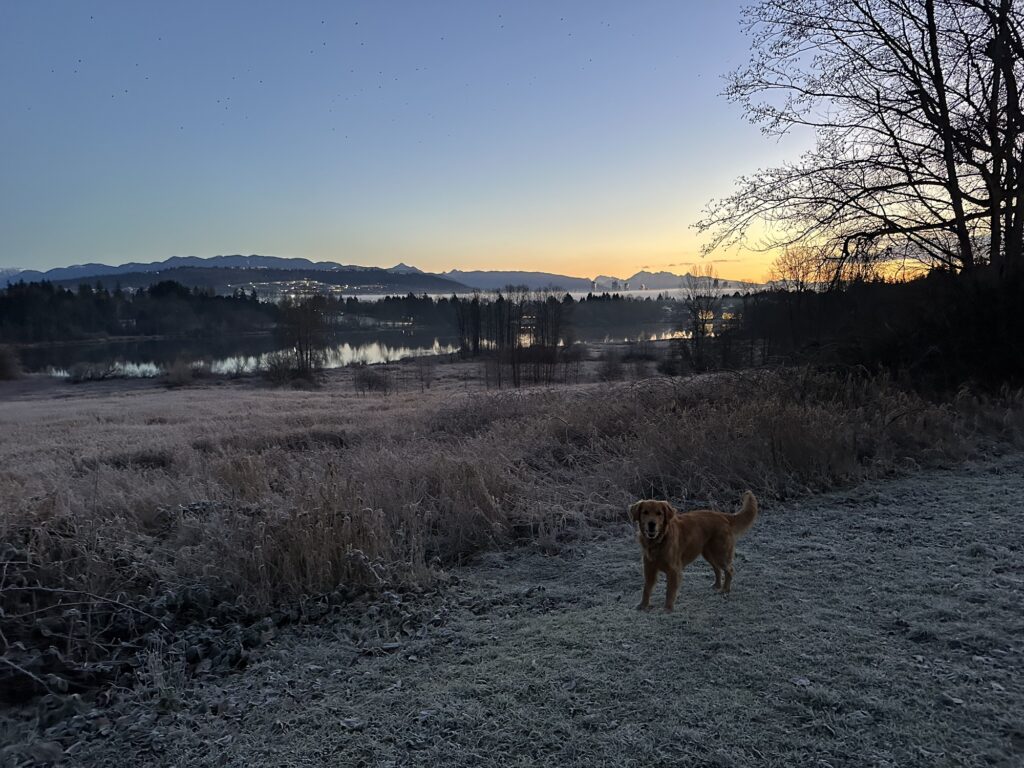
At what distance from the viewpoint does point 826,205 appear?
1118cm

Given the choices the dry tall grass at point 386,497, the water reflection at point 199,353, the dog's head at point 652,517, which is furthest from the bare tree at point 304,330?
the dog's head at point 652,517

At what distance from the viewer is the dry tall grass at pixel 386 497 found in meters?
3.80

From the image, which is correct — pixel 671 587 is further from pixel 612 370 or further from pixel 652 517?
pixel 612 370

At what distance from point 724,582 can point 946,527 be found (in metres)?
2.08

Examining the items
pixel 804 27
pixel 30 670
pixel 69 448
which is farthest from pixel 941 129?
pixel 69 448

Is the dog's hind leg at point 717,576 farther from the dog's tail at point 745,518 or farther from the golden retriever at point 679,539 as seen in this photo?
the dog's tail at point 745,518

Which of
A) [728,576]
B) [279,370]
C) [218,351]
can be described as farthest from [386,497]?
[218,351]

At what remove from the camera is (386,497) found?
5512 mm

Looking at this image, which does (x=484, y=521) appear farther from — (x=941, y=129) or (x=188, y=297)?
(x=188, y=297)

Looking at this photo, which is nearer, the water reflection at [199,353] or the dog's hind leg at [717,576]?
the dog's hind leg at [717,576]

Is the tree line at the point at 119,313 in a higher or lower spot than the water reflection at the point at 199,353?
higher

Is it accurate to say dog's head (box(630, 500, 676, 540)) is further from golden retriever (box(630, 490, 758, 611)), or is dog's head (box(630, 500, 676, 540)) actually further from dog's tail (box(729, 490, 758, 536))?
dog's tail (box(729, 490, 758, 536))

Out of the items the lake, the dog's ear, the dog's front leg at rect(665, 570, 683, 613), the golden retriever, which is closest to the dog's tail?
the golden retriever

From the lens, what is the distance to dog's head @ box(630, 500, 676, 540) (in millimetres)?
3277
